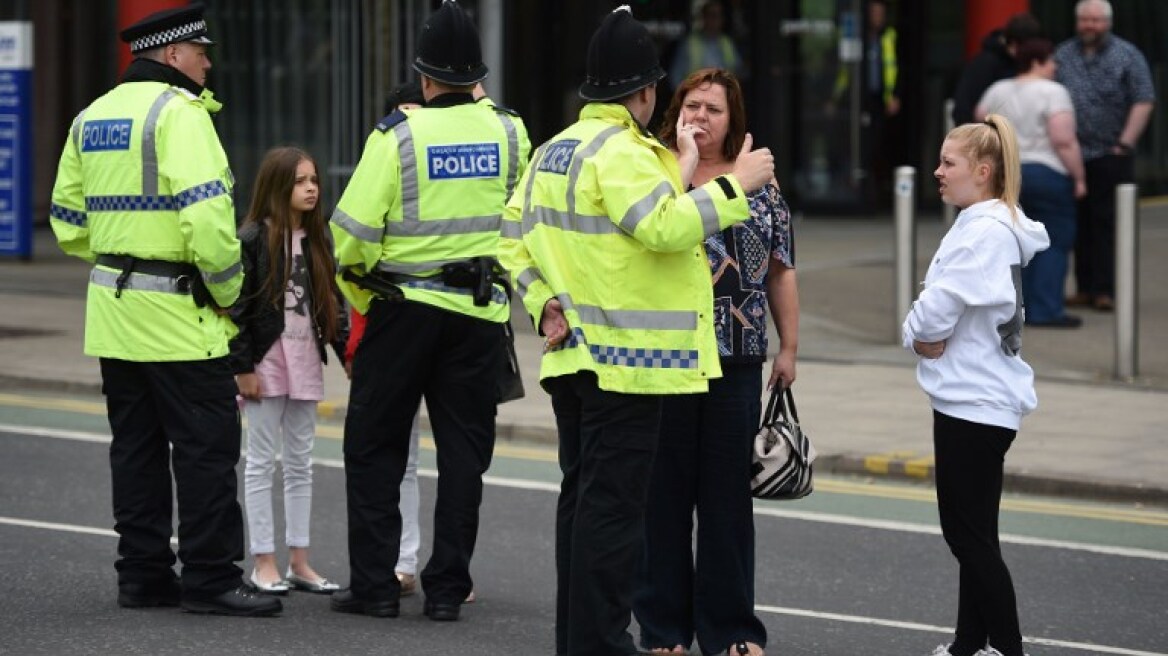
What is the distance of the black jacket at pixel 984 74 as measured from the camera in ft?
47.9

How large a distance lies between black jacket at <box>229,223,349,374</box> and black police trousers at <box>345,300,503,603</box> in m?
0.40

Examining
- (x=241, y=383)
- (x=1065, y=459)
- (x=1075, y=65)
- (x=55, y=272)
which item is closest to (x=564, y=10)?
(x=55, y=272)

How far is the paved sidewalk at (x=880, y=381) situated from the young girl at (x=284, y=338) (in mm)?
3398

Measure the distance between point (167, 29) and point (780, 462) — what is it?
7.91 feet

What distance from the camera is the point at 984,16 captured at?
19.7 metres

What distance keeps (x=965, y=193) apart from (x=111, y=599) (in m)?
3.19

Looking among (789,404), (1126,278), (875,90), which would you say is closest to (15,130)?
(875,90)

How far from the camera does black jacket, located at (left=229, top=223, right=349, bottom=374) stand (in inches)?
288

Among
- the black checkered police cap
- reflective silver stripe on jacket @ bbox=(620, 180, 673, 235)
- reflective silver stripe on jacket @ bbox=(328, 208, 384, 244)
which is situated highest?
the black checkered police cap

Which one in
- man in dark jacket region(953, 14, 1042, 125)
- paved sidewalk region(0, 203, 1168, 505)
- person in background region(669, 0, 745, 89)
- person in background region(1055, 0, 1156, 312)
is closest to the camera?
paved sidewalk region(0, 203, 1168, 505)

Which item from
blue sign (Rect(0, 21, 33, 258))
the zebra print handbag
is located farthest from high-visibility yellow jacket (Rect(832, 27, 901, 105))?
the zebra print handbag

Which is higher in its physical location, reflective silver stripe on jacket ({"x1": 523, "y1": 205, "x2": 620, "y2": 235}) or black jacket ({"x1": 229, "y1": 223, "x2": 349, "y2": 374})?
reflective silver stripe on jacket ({"x1": 523, "y1": 205, "x2": 620, "y2": 235})

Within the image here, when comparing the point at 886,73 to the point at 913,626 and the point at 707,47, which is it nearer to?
the point at 707,47

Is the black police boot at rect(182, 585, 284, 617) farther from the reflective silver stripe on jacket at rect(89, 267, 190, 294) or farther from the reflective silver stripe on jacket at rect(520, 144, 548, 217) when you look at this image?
the reflective silver stripe on jacket at rect(520, 144, 548, 217)
